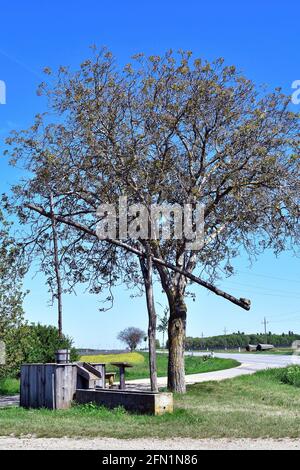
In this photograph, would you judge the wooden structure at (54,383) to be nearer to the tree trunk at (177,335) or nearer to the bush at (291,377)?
the tree trunk at (177,335)

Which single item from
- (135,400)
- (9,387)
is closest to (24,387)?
(135,400)

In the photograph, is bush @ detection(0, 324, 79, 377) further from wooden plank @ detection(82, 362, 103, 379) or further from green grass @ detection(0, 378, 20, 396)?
wooden plank @ detection(82, 362, 103, 379)

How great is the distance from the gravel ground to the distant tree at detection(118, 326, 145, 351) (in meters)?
70.1

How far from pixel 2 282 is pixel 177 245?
830 centimetres

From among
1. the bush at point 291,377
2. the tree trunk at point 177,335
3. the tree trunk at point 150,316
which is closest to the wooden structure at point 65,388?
the tree trunk at point 150,316

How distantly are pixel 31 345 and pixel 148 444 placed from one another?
16.6 metres

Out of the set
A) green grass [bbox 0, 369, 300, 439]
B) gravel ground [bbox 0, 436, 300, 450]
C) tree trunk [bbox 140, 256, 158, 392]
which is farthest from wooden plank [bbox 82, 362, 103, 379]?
gravel ground [bbox 0, 436, 300, 450]

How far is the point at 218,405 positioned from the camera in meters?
17.8

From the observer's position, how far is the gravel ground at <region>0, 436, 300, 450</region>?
11.0 m

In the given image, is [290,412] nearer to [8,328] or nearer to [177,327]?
[177,327]

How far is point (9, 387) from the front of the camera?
28328 mm

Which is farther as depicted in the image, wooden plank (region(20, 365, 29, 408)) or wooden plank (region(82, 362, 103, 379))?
wooden plank (region(82, 362, 103, 379))
